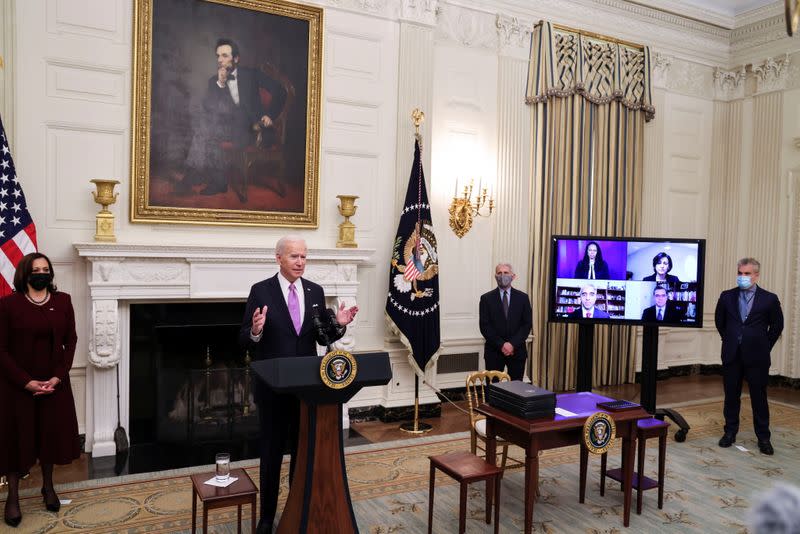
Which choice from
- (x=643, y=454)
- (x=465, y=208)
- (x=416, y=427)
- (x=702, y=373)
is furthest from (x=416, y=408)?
(x=702, y=373)

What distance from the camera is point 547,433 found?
3.85m

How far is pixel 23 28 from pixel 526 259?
17.9 feet

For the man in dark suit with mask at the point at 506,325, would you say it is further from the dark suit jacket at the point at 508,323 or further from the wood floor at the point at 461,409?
the wood floor at the point at 461,409

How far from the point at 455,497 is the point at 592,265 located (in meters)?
2.71

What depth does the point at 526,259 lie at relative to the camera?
768 cm

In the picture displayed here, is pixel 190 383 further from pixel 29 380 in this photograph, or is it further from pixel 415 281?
pixel 415 281

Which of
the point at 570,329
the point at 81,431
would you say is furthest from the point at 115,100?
the point at 570,329

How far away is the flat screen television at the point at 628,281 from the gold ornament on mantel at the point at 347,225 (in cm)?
197

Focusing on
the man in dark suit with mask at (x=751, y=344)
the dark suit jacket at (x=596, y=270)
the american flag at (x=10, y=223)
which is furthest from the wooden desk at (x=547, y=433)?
the american flag at (x=10, y=223)

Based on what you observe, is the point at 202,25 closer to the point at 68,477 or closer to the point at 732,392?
the point at 68,477

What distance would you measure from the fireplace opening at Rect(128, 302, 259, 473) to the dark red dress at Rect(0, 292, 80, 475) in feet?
4.48

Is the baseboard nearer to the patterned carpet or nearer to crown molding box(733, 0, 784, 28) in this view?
the patterned carpet

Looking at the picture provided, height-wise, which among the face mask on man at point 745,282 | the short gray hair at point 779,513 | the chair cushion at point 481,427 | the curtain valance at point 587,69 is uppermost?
the curtain valance at point 587,69

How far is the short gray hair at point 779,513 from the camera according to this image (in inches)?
39.9
